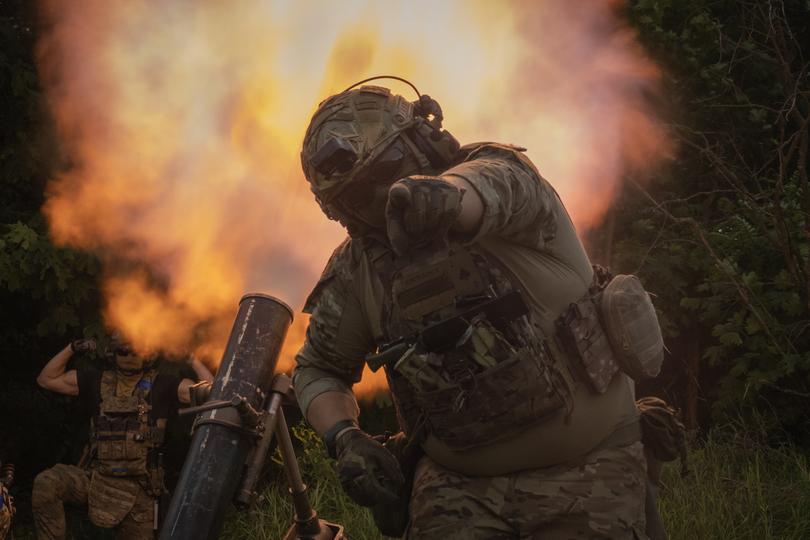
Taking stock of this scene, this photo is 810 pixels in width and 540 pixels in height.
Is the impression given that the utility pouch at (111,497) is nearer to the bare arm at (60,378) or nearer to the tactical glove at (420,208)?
the bare arm at (60,378)

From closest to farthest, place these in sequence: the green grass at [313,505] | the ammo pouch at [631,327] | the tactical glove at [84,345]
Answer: the ammo pouch at [631,327] → the green grass at [313,505] → the tactical glove at [84,345]

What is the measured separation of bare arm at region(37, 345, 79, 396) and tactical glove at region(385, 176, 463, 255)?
5598 mm

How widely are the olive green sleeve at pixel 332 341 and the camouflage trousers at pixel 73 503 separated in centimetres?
417

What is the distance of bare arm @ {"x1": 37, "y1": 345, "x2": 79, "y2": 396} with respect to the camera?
690cm

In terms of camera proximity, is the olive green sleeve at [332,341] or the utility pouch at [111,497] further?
the utility pouch at [111,497]

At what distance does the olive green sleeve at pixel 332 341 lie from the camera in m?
2.65

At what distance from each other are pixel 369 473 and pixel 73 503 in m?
4.87

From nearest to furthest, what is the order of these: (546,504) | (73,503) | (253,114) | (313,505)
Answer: (546,504) < (253,114) < (313,505) < (73,503)

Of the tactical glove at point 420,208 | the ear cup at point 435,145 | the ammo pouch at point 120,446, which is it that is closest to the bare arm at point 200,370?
the ammo pouch at point 120,446

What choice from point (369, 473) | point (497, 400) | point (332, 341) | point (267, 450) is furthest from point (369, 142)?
point (267, 450)

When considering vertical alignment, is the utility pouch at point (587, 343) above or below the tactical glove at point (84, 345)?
below

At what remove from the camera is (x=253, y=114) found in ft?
18.2

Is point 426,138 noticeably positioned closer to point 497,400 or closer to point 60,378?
point 497,400

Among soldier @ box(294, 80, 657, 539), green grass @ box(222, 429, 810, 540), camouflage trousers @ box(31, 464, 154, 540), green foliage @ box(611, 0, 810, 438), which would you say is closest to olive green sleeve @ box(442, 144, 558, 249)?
soldier @ box(294, 80, 657, 539)
